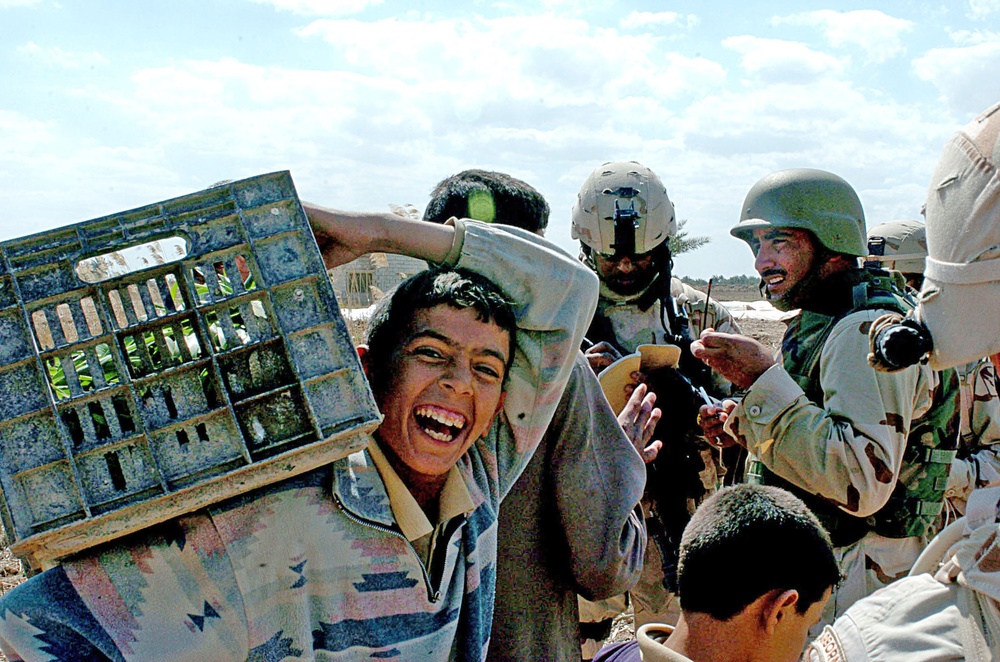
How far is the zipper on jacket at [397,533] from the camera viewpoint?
5.56 feet

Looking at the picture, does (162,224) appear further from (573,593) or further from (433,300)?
(573,593)

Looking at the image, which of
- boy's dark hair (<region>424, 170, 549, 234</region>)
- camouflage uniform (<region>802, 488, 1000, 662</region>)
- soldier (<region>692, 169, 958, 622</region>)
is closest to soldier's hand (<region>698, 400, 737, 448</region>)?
soldier (<region>692, 169, 958, 622</region>)

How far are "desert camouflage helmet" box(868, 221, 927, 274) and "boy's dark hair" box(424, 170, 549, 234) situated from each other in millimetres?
3822

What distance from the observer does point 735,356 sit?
2877 mm

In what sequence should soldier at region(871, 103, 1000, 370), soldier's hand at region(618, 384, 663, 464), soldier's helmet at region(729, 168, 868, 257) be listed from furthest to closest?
soldier's helmet at region(729, 168, 868, 257)
soldier's hand at region(618, 384, 663, 464)
soldier at region(871, 103, 1000, 370)

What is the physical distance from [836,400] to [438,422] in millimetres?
1434

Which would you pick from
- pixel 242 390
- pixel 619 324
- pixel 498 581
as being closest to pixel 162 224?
pixel 242 390

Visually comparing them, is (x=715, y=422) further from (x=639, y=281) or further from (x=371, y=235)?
(x=371, y=235)

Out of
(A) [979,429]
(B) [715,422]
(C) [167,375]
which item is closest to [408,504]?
(C) [167,375]

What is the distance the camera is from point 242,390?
1.55 meters

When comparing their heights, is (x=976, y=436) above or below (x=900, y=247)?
below

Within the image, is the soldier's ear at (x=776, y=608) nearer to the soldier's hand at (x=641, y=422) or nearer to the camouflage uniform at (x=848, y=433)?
the soldier's hand at (x=641, y=422)

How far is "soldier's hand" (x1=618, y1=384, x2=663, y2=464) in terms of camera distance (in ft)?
8.29

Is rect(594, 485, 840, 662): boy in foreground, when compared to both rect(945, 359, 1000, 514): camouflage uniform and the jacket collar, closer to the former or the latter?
the jacket collar
